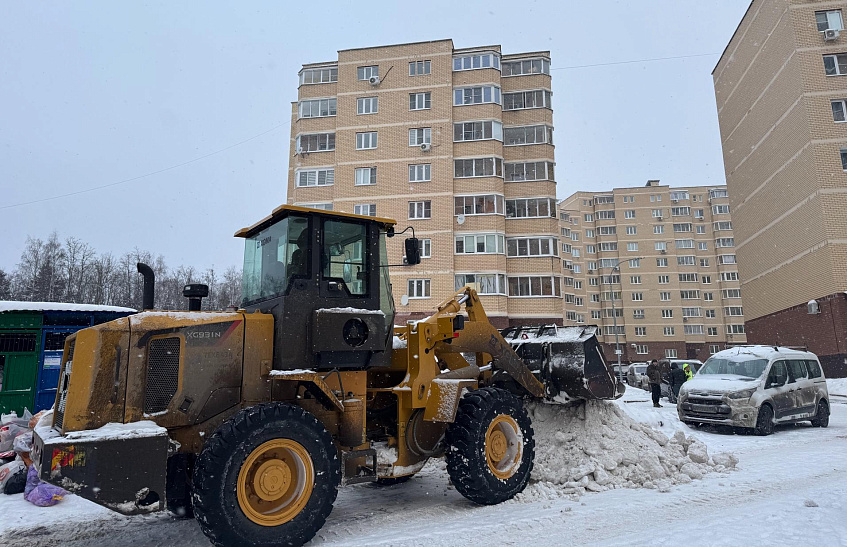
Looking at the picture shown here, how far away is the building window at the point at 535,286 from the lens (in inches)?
1257

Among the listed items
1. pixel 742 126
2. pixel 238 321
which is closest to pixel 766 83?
pixel 742 126

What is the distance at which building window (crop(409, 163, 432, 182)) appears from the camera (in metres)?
33.6

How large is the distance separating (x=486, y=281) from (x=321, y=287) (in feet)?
89.1

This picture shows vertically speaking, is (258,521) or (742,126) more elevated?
(742,126)

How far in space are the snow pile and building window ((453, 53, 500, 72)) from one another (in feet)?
102

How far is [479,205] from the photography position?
3281 centimetres

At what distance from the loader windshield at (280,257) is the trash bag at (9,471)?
377 cm

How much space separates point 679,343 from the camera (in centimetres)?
6475

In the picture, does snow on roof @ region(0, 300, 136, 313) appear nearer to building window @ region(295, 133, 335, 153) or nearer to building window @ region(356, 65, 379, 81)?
building window @ region(295, 133, 335, 153)

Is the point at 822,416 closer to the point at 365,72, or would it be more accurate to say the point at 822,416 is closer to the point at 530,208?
the point at 530,208

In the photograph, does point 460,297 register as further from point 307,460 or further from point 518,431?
point 307,460

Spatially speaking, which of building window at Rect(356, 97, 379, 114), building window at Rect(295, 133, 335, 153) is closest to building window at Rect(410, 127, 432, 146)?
building window at Rect(356, 97, 379, 114)

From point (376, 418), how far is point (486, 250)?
26.9 metres

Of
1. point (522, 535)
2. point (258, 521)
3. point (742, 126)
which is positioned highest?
point (742, 126)
